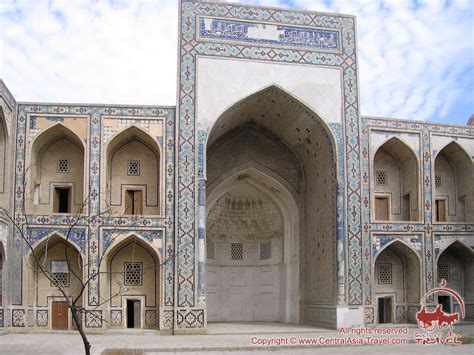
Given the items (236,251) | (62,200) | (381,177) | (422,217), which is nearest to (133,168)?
(62,200)

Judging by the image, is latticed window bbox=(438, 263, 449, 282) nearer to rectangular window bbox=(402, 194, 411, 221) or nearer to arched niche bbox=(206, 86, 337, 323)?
rectangular window bbox=(402, 194, 411, 221)

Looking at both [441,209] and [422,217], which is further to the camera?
[441,209]

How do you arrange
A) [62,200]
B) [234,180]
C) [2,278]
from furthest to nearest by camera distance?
[234,180], [62,200], [2,278]

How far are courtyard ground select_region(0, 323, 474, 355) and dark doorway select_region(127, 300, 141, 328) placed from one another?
0.97 m

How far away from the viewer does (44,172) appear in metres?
17.9

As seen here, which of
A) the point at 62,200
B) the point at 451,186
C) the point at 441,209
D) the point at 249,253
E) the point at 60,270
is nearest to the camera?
the point at 60,270

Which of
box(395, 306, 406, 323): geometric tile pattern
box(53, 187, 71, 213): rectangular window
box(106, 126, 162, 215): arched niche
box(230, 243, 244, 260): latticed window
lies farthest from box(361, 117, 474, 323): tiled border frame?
box(53, 187, 71, 213): rectangular window

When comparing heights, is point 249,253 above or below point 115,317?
above

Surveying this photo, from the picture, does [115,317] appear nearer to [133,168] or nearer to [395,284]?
[133,168]

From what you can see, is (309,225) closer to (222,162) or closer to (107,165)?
(222,162)

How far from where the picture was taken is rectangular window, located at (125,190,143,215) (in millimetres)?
18125

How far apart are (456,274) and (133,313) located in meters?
10.2

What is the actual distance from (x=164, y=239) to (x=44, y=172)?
4.06m

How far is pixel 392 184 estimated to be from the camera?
20016mm
